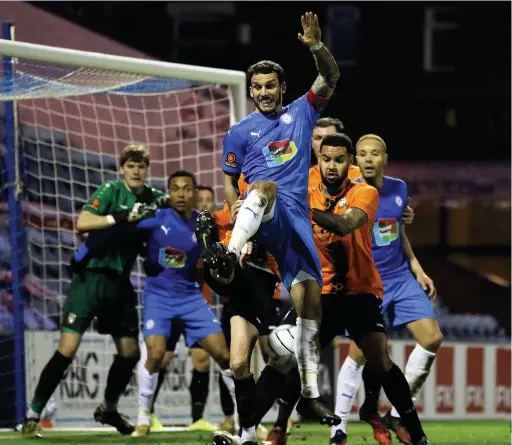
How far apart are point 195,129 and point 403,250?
2559mm

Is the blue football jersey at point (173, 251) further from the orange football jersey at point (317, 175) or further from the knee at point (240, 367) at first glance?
the knee at point (240, 367)

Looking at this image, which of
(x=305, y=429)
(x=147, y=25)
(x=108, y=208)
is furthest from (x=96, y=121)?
(x=147, y=25)

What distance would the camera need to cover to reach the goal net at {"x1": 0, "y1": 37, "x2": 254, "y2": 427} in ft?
34.5

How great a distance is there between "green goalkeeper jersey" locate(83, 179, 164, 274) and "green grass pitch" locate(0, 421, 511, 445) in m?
1.13

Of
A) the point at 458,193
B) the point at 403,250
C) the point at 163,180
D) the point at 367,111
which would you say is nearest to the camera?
the point at 403,250

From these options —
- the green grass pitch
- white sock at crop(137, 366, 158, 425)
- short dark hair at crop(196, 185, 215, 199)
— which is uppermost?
short dark hair at crop(196, 185, 215, 199)

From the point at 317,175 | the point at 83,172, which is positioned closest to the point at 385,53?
the point at 83,172

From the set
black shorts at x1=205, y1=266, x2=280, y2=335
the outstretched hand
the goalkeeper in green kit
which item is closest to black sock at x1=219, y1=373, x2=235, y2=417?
the goalkeeper in green kit

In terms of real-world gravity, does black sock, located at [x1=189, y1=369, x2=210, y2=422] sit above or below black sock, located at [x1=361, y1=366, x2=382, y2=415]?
below

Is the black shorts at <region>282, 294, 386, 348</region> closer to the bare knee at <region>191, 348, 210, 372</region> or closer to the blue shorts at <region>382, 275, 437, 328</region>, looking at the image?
the blue shorts at <region>382, 275, 437, 328</region>

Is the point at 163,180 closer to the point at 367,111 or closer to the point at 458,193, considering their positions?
the point at 458,193

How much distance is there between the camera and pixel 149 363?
31.5ft

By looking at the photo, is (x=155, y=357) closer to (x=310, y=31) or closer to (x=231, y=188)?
(x=231, y=188)

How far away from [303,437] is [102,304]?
159cm
